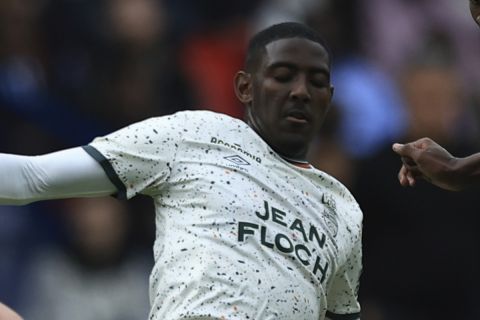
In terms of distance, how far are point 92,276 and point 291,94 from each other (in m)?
3.22

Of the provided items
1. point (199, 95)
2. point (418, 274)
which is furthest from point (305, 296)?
point (199, 95)

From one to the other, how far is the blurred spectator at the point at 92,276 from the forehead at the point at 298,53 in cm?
312

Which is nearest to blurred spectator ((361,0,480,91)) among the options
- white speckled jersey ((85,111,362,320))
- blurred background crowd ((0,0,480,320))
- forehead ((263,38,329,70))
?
blurred background crowd ((0,0,480,320))

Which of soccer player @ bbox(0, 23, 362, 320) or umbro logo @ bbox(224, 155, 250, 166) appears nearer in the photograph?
soccer player @ bbox(0, 23, 362, 320)

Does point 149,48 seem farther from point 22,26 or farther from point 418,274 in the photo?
point 418,274

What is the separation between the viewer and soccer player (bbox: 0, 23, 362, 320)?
5.96 metres

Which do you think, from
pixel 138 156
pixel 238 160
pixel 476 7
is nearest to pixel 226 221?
pixel 238 160

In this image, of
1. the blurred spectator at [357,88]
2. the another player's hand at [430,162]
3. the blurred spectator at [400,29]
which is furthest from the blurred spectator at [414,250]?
the another player's hand at [430,162]

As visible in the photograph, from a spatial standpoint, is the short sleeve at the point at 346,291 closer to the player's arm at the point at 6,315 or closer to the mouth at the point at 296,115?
the mouth at the point at 296,115

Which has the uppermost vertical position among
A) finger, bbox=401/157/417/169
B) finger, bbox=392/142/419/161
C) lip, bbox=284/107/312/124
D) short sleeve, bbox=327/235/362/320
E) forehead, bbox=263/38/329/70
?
forehead, bbox=263/38/329/70

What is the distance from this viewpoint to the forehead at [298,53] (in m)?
6.44

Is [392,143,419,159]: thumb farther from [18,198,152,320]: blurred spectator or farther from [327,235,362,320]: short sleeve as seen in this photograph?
[18,198,152,320]: blurred spectator

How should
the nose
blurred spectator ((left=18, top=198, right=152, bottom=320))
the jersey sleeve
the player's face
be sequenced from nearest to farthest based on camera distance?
the jersey sleeve < the player's face < the nose < blurred spectator ((left=18, top=198, right=152, bottom=320))

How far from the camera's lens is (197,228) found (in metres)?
6.05
